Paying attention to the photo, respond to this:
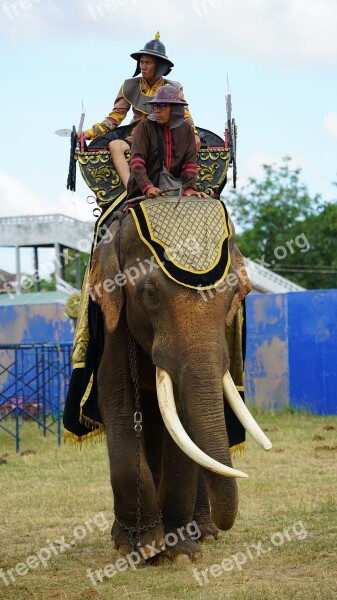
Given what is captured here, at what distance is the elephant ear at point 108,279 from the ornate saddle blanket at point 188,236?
0.30m

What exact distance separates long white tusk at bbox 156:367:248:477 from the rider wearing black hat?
7.19ft

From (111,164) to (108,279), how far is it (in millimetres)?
1424

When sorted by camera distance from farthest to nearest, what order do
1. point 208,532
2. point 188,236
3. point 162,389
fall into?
point 208,532 < point 188,236 < point 162,389

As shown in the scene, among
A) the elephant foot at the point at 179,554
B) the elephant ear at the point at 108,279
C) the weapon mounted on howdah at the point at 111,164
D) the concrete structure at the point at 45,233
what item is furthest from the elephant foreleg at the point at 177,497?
the concrete structure at the point at 45,233

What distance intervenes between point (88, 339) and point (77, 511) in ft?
8.80

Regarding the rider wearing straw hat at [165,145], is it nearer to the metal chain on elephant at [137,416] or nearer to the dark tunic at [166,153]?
the dark tunic at [166,153]

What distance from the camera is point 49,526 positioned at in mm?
9164

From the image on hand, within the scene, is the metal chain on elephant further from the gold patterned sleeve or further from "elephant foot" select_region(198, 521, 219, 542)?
the gold patterned sleeve

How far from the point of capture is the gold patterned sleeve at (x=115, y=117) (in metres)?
8.64

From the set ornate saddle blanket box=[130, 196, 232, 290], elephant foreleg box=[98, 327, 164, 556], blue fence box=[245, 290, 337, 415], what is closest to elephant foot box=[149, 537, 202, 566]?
elephant foreleg box=[98, 327, 164, 556]

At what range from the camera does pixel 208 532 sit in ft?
27.0

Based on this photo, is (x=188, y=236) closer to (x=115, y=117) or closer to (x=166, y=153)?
(x=166, y=153)

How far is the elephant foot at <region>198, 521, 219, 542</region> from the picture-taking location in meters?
8.22

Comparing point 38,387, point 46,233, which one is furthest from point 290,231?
point 38,387
